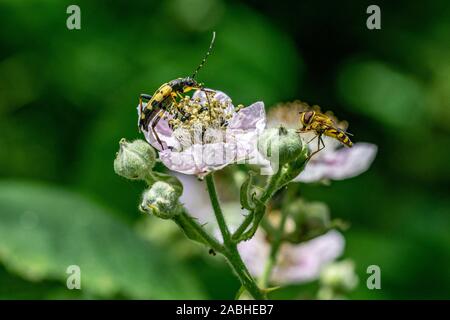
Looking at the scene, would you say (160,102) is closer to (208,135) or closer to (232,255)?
(208,135)

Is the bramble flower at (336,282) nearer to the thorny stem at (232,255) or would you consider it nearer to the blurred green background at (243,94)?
the thorny stem at (232,255)

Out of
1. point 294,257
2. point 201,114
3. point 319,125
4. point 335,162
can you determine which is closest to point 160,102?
point 201,114

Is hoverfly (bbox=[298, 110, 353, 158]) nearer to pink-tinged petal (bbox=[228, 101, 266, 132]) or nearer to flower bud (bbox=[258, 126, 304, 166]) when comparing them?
pink-tinged petal (bbox=[228, 101, 266, 132])

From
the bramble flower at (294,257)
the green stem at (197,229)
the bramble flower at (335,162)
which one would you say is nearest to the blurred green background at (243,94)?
the bramble flower at (294,257)
